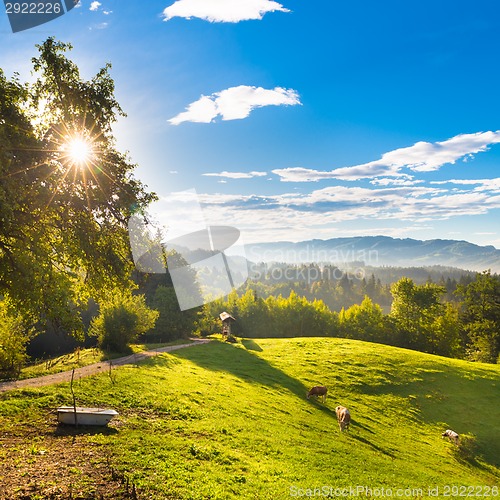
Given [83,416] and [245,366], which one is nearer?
[83,416]

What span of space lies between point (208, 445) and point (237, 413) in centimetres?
739

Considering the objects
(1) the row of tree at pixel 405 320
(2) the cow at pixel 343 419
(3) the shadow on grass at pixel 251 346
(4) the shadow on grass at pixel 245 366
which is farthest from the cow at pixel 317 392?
(1) the row of tree at pixel 405 320

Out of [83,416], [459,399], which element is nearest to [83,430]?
[83,416]

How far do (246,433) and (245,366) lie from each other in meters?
24.3

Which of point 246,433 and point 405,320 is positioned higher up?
point 246,433

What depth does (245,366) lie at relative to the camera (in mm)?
45281

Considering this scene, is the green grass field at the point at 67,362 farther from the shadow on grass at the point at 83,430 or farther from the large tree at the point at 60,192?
the large tree at the point at 60,192

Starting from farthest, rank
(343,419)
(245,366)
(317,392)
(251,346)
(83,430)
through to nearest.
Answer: (251,346)
(245,366)
(317,392)
(343,419)
(83,430)

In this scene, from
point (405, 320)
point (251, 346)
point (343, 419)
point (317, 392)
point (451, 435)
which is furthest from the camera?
point (405, 320)

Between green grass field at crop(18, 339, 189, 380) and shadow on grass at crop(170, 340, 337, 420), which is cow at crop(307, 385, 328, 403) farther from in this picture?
green grass field at crop(18, 339, 189, 380)

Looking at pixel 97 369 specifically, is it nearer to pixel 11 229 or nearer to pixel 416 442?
pixel 11 229

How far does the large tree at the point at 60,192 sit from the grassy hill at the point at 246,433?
6.05 m

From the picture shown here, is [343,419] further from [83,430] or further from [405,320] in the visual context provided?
[405,320]

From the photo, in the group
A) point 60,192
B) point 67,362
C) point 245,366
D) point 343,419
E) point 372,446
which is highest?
point 60,192
